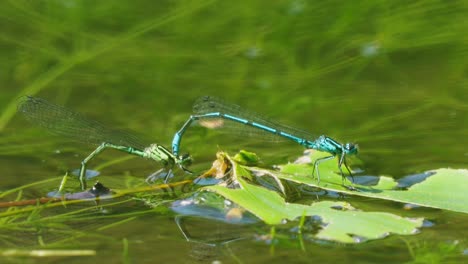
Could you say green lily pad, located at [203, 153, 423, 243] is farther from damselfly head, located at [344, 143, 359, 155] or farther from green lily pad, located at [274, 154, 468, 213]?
damselfly head, located at [344, 143, 359, 155]

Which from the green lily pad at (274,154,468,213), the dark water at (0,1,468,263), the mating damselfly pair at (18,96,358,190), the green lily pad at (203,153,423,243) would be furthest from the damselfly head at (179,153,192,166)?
the green lily pad at (203,153,423,243)

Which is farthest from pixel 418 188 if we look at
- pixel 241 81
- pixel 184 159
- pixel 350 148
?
pixel 241 81

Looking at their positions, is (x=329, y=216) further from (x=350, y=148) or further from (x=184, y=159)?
(x=184, y=159)

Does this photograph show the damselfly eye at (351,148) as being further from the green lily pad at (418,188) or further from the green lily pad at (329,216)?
the green lily pad at (329,216)

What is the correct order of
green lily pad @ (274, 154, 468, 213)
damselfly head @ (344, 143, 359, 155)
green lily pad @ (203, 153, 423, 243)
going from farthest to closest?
damselfly head @ (344, 143, 359, 155)
green lily pad @ (274, 154, 468, 213)
green lily pad @ (203, 153, 423, 243)

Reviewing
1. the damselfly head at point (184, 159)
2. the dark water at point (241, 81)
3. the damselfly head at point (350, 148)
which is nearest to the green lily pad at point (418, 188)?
the dark water at point (241, 81)

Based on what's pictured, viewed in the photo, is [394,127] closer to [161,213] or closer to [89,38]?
[161,213]
